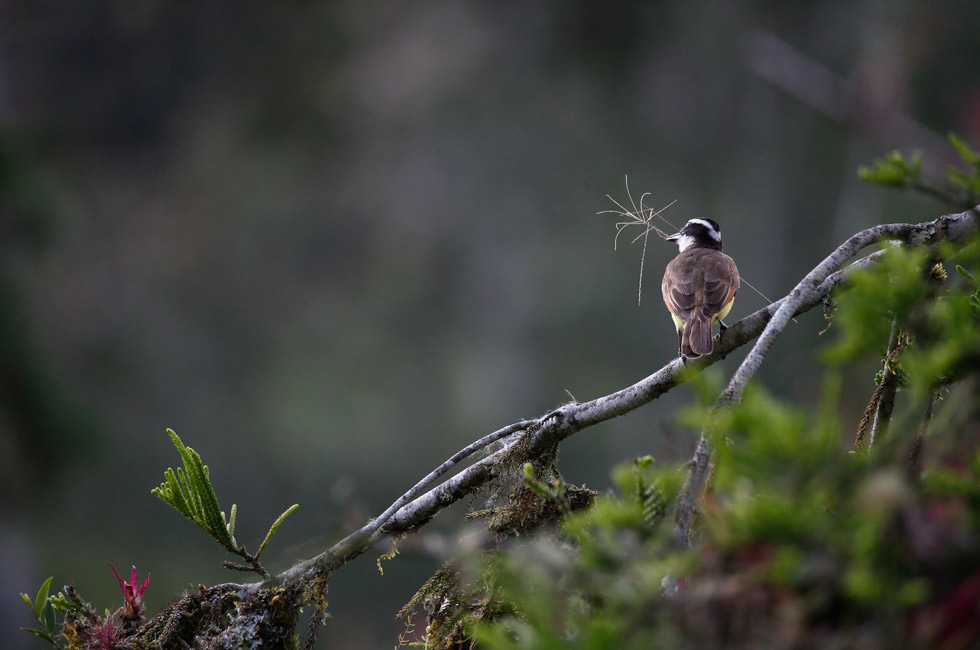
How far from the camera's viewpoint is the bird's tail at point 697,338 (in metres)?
3.72

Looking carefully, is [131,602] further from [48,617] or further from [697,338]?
[697,338]

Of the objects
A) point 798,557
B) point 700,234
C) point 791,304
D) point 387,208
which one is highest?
point 387,208

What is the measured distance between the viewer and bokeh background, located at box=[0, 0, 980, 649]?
23.6 m

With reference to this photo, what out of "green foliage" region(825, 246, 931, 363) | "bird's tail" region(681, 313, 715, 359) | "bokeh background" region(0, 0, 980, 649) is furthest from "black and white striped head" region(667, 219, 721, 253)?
"bokeh background" region(0, 0, 980, 649)

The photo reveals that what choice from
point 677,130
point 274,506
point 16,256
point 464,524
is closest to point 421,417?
point 274,506

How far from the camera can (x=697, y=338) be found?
3.95 meters

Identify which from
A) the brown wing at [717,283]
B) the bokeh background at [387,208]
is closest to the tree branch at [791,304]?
the brown wing at [717,283]

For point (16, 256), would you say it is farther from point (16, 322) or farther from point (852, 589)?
point (852, 589)

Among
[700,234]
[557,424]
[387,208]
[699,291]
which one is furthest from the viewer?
[387,208]

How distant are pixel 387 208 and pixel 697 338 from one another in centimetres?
2656

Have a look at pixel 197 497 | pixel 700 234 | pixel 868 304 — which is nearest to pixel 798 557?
pixel 868 304

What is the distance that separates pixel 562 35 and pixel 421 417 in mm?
13959

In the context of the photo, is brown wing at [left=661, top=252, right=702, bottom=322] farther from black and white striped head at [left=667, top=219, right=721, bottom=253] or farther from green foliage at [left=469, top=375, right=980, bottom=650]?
green foliage at [left=469, top=375, right=980, bottom=650]

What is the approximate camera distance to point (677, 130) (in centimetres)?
2911
